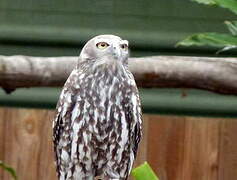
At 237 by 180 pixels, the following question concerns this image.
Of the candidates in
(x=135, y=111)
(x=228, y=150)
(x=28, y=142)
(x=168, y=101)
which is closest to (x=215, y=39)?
(x=135, y=111)

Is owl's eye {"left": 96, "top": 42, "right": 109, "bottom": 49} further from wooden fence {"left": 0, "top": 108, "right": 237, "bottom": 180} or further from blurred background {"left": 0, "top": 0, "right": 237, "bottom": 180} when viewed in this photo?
blurred background {"left": 0, "top": 0, "right": 237, "bottom": 180}

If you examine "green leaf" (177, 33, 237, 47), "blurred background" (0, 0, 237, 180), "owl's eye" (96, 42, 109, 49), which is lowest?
"blurred background" (0, 0, 237, 180)

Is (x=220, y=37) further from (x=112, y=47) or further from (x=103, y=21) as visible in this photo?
(x=103, y=21)

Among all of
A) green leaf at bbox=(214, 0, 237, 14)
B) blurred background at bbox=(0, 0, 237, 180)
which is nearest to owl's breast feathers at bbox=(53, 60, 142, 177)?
green leaf at bbox=(214, 0, 237, 14)

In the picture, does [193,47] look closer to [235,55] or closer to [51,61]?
[235,55]

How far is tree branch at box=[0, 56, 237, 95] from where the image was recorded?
3.72m

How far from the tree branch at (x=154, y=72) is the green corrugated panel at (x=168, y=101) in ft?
5.75

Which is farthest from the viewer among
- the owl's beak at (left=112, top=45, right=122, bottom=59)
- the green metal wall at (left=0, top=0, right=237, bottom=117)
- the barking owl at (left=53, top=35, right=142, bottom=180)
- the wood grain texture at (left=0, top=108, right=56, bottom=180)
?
the green metal wall at (left=0, top=0, right=237, bottom=117)

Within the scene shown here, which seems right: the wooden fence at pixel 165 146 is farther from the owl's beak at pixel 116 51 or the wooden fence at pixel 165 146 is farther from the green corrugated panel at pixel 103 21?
the owl's beak at pixel 116 51

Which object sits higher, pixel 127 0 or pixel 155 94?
pixel 127 0

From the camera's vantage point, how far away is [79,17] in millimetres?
5594

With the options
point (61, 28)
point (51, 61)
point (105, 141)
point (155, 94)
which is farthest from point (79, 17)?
point (105, 141)

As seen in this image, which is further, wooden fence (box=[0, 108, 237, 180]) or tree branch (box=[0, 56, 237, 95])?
wooden fence (box=[0, 108, 237, 180])

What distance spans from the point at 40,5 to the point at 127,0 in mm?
457
